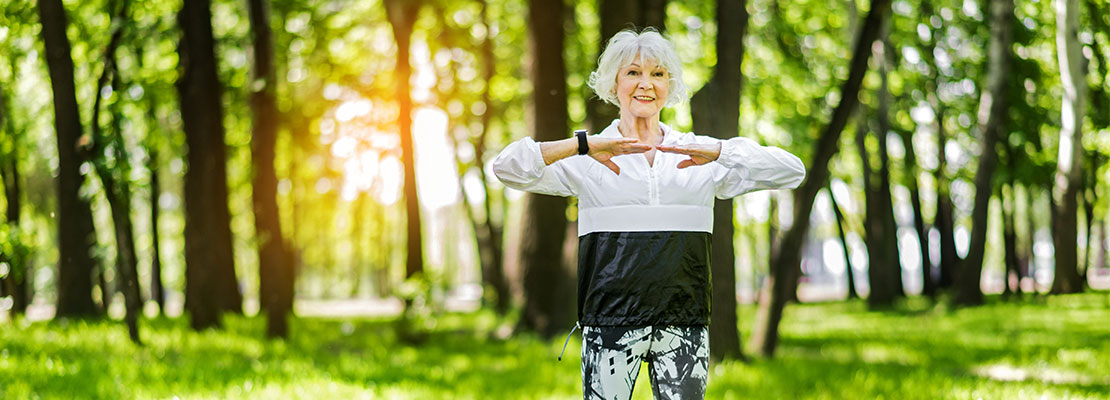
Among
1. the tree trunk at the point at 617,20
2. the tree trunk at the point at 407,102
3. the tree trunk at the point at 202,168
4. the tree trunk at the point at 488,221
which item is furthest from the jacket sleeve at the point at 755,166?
the tree trunk at the point at 488,221

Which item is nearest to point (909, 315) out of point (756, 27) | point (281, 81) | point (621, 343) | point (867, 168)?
point (867, 168)

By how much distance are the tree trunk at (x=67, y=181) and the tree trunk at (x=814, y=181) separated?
266 inches

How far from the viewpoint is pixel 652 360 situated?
3.10 m

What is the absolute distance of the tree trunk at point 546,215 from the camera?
11758 mm

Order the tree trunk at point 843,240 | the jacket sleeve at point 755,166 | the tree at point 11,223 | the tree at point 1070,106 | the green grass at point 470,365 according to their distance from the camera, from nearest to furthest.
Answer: the jacket sleeve at point 755,166, the tree at point 11,223, the green grass at point 470,365, the tree at point 1070,106, the tree trunk at point 843,240

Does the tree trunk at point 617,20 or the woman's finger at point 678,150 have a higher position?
the tree trunk at point 617,20

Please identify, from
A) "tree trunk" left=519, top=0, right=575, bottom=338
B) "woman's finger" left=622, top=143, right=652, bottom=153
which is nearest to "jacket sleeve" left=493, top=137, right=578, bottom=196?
"woman's finger" left=622, top=143, right=652, bottom=153

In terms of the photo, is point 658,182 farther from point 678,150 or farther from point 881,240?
point 881,240

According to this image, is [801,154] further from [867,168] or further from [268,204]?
[268,204]

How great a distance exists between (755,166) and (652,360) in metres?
0.69

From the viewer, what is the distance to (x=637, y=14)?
1024 cm

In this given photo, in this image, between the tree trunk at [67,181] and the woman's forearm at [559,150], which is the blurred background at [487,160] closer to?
the tree trunk at [67,181]

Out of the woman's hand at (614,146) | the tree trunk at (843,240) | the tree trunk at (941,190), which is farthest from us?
the tree trunk at (843,240)

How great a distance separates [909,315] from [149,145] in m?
13.9
